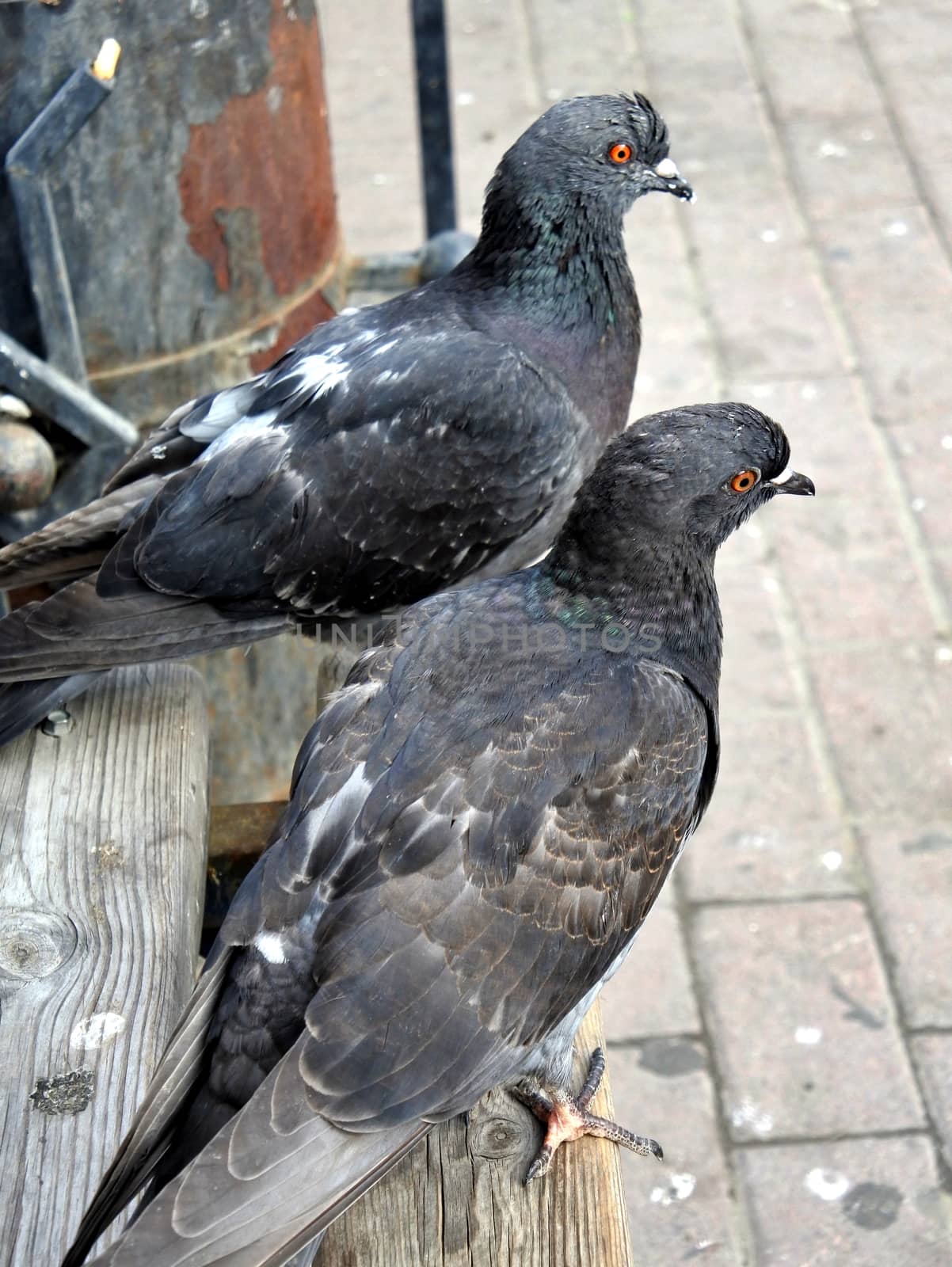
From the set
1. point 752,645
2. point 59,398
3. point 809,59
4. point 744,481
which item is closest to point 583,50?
point 809,59

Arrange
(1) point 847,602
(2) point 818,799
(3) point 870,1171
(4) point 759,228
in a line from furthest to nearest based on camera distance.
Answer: (4) point 759,228 < (1) point 847,602 < (2) point 818,799 < (3) point 870,1171

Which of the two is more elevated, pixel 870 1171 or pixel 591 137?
pixel 591 137

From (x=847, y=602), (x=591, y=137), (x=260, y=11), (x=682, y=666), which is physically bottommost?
(x=847, y=602)

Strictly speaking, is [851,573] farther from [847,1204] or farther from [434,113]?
[847,1204]

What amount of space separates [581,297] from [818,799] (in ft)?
5.73

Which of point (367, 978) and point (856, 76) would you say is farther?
point (856, 76)

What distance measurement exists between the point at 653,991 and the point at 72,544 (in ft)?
5.87

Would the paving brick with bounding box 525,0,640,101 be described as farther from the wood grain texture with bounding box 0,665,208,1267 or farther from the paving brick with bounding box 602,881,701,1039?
the wood grain texture with bounding box 0,665,208,1267

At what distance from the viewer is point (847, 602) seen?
15.3 ft

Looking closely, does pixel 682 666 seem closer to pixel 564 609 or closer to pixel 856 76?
pixel 564 609

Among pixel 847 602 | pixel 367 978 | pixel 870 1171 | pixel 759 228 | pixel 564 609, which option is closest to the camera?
pixel 367 978

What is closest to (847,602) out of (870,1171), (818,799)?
(818,799)

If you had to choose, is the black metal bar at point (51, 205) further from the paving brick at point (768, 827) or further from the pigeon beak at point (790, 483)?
the paving brick at point (768, 827)

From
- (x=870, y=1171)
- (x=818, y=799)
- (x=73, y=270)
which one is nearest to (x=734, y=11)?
(x=818, y=799)
